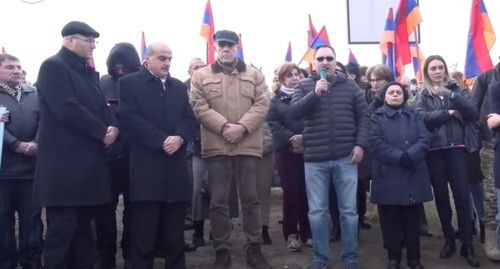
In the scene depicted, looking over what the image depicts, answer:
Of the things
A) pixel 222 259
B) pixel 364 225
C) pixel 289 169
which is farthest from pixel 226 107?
pixel 364 225

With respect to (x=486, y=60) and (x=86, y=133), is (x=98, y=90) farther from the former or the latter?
(x=486, y=60)

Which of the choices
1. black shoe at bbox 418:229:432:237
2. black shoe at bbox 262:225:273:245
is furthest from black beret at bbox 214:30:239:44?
black shoe at bbox 418:229:432:237

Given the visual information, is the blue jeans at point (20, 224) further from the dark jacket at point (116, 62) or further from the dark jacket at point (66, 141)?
the dark jacket at point (116, 62)

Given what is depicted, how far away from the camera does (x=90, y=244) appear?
15.3 ft

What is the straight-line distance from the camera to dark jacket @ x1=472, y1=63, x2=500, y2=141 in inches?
216

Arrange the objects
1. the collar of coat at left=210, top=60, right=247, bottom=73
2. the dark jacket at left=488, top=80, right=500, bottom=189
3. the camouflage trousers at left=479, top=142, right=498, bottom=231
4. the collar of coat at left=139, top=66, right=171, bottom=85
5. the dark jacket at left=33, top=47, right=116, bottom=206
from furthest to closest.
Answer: the camouflage trousers at left=479, top=142, right=498, bottom=231 < the collar of coat at left=210, top=60, right=247, bottom=73 < the dark jacket at left=488, top=80, right=500, bottom=189 < the collar of coat at left=139, top=66, right=171, bottom=85 < the dark jacket at left=33, top=47, right=116, bottom=206

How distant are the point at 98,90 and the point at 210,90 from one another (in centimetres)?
106

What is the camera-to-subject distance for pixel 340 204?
5016mm

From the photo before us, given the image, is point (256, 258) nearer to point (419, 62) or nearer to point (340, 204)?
point (340, 204)

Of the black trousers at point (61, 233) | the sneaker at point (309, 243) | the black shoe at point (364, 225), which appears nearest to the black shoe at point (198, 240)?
the sneaker at point (309, 243)

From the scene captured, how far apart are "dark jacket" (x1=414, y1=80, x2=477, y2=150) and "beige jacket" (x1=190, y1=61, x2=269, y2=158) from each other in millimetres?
1591

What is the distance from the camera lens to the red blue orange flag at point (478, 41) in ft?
21.0

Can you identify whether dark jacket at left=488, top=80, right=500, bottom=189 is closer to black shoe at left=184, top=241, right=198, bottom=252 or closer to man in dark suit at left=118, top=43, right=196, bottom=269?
man in dark suit at left=118, top=43, right=196, bottom=269

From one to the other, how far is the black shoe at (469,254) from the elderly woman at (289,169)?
5.16 ft
